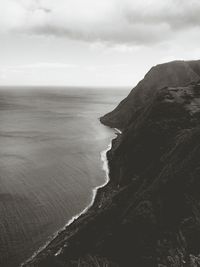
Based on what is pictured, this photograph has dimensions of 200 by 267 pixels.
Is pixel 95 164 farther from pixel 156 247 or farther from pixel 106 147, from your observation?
pixel 156 247

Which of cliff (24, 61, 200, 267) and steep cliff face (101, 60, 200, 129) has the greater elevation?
steep cliff face (101, 60, 200, 129)

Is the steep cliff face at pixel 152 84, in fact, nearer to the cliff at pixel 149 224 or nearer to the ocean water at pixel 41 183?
the ocean water at pixel 41 183

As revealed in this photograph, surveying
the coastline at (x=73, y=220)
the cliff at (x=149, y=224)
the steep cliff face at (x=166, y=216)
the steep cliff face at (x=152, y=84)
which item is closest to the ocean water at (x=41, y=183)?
the coastline at (x=73, y=220)

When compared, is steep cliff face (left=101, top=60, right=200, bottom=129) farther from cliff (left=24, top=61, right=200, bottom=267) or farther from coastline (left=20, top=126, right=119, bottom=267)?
cliff (left=24, top=61, right=200, bottom=267)

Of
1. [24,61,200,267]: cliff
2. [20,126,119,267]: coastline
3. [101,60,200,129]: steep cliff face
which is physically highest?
[101,60,200,129]: steep cliff face

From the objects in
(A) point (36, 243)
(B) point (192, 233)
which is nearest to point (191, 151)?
(B) point (192, 233)

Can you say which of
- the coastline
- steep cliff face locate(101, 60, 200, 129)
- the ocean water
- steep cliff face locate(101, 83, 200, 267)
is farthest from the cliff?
steep cliff face locate(101, 60, 200, 129)

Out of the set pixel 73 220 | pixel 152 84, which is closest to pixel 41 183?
pixel 73 220

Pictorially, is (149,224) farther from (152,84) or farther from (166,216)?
(152,84)

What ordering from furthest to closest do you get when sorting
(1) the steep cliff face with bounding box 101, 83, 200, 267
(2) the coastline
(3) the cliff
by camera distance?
(2) the coastline, (3) the cliff, (1) the steep cliff face with bounding box 101, 83, 200, 267
